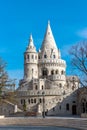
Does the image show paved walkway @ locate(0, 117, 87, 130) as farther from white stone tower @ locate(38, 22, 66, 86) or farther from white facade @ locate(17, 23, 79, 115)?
white stone tower @ locate(38, 22, 66, 86)

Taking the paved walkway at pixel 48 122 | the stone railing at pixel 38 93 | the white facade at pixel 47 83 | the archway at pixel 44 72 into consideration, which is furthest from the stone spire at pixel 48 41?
the paved walkway at pixel 48 122

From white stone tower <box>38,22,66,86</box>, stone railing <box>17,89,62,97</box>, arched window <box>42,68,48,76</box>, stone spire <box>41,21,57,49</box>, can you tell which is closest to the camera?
stone railing <box>17,89,62,97</box>

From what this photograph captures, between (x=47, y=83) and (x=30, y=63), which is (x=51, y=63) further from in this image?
(x=47, y=83)

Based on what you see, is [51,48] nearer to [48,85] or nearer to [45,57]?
[45,57]

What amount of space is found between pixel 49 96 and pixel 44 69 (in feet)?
66.6

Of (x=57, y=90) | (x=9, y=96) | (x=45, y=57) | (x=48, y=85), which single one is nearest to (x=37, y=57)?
(x=45, y=57)

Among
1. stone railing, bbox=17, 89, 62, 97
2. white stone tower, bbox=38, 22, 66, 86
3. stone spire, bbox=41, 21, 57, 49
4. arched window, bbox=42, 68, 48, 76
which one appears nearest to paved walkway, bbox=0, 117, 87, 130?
stone railing, bbox=17, 89, 62, 97

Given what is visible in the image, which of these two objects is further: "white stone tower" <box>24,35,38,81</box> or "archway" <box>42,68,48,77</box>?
"archway" <box>42,68,48,77</box>

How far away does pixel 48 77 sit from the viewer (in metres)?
130

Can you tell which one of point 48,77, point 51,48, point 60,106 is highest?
point 51,48

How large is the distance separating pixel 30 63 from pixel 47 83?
9990 mm

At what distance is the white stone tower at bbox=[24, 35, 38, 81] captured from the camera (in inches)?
5149

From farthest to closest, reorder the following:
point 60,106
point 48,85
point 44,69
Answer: point 44,69 → point 48,85 → point 60,106

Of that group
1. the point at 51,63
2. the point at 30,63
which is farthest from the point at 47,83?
the point at 30,63
